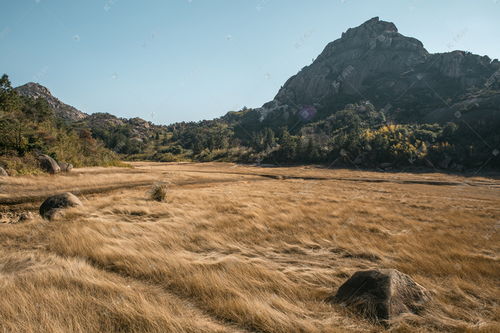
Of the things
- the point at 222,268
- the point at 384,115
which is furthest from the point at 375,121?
the point at 222,268

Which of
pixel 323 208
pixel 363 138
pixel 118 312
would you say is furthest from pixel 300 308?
pixel 363 138

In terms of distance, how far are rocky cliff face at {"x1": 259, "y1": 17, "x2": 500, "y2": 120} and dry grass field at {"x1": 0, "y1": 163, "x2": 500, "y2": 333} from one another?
132m

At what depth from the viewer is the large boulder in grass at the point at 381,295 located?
3701mm

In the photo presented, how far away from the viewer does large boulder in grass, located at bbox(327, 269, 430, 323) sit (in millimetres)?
3701

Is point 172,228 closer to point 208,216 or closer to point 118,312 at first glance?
point 208,216

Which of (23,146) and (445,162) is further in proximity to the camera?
(445,162)

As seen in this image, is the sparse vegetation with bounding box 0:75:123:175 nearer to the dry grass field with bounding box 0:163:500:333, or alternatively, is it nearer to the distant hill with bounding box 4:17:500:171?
the dry grass field with bounding box 0:163:500:333

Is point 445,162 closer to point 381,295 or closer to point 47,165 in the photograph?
point 381,295

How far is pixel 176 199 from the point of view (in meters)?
13.6

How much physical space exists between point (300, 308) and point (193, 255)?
331cm

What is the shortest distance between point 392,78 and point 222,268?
200m

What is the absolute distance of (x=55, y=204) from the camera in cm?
920

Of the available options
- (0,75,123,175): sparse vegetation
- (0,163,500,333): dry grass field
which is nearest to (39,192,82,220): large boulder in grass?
(0,163,500,333): dry grass field

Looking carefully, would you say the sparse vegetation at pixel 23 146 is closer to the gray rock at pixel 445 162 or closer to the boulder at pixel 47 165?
the boulder at pixel 47 165
